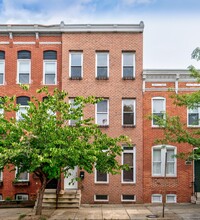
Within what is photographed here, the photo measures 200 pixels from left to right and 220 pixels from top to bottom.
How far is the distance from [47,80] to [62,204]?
8258 mm

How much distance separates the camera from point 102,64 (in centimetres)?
2350

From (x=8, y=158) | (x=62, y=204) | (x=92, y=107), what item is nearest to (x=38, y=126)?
(x=8, y=158)

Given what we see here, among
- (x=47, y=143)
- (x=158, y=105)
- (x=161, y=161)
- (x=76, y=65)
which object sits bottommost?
(x=161, y=161)

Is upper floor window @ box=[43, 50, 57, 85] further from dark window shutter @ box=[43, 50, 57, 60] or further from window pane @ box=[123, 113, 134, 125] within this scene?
window pane @ box=[123, 113, 134, 125]

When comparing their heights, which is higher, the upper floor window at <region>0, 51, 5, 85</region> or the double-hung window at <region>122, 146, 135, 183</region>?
the upper floor window at <region>0, 51, 5, 85</region>

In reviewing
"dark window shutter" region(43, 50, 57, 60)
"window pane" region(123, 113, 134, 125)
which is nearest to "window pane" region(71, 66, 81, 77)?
"dark window shutter" region(43, 50, 57, 60)

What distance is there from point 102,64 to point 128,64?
172 cm

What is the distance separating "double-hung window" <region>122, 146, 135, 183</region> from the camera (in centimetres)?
2269

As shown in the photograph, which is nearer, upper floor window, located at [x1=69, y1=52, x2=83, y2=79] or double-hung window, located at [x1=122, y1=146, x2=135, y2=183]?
double-hung window, located at [x1=122, y1=146, x2=135, y2=183]

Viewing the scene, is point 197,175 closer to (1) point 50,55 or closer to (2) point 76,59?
(2) point 76,59

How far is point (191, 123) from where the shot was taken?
22.9m

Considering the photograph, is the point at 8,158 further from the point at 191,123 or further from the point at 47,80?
the point at 191,123

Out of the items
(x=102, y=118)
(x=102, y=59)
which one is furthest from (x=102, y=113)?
(x=102, y=59)

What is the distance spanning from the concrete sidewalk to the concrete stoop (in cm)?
49
